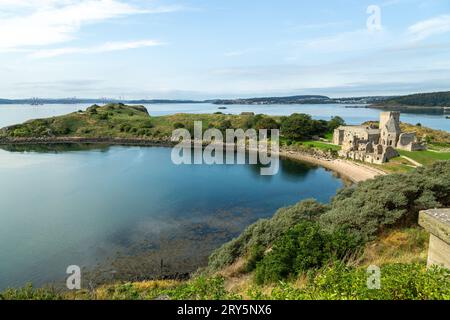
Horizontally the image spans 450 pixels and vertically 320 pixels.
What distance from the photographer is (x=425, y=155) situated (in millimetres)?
38125

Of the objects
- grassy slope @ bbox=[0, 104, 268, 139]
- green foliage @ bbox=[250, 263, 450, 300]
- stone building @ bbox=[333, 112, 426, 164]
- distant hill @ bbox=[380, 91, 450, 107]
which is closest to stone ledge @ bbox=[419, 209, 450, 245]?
green foliage @ bbox=[250, 263, 450, 300]

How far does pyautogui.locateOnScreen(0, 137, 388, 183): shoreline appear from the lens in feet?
120

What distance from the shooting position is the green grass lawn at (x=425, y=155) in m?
36.0

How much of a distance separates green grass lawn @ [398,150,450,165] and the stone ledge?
3631cm

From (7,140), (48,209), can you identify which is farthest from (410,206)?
(7,140)

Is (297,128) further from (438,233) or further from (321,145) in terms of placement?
(438,233)

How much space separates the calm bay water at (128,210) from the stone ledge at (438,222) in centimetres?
1406

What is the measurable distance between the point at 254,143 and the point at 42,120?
2102 inches

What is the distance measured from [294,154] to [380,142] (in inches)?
483

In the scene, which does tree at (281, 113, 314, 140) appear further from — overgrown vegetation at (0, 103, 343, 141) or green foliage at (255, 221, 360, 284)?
green foliage at (255, 221, 360, 284)

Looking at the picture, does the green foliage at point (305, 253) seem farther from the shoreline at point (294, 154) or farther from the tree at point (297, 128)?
the tree at point (297, 128)

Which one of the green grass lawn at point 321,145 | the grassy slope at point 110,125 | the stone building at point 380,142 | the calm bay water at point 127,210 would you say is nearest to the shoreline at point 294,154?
the stone building at point 380,142
